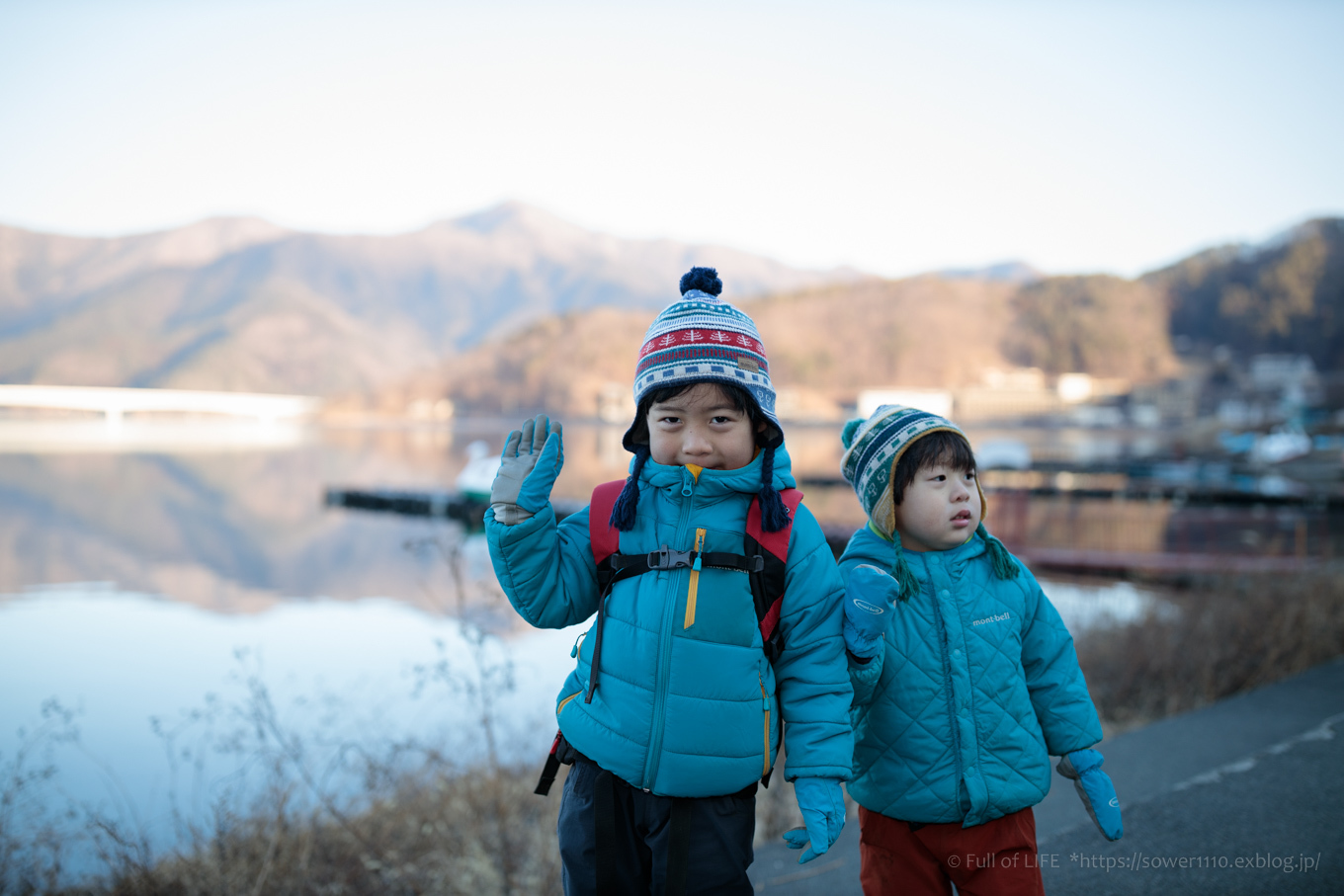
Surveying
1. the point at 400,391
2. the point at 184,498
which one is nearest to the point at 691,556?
the point at 184,498

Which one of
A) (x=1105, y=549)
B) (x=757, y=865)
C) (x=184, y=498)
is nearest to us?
(x=757, y=865)

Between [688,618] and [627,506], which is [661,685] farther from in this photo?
[627,506]

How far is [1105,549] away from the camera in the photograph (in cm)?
1521

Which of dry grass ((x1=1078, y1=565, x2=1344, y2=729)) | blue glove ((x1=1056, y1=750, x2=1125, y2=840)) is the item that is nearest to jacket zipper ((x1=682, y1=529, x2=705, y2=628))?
blue glove ((x1=1056, y1=750, x2=1125, y2=840))

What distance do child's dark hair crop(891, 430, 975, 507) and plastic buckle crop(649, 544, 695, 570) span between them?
0.63 metres

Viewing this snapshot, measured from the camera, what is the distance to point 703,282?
6.96ft

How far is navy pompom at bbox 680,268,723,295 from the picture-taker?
2117 mm

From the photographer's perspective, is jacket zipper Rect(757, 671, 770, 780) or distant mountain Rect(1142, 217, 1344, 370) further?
distant mountain Rect(1142, 217, 1344, 370)

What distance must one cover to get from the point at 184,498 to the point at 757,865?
26.1 metres

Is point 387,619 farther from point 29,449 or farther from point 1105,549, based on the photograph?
point 29,449

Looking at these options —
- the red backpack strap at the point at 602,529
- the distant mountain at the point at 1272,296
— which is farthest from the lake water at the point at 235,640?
the distant mountain at the point at 1272,296

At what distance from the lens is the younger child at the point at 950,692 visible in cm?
200

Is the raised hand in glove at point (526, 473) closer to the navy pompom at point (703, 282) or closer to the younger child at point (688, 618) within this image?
the younger child at point (688, 618)

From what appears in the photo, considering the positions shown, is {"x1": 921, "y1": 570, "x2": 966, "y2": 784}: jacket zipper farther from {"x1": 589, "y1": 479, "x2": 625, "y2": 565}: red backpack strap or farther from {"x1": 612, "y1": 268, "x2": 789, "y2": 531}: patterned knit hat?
{"x1": 589, "y1": 479, "x2": 625, "y2": 565}: red backpack strap
